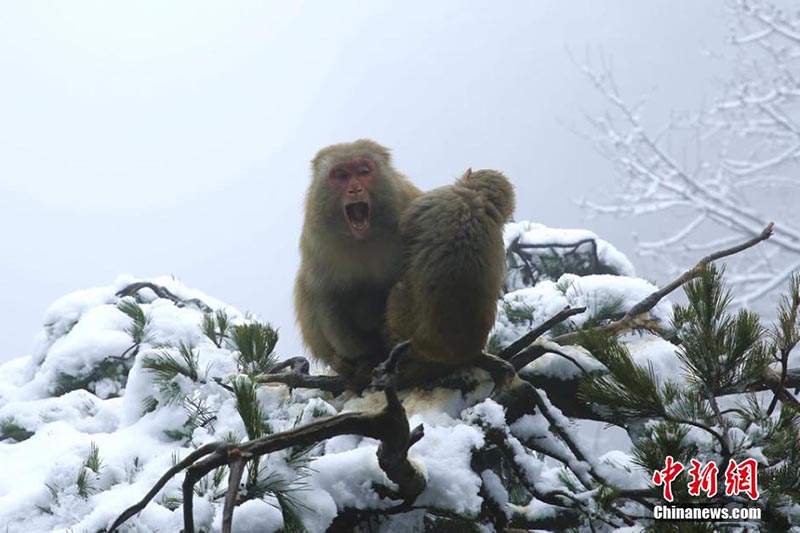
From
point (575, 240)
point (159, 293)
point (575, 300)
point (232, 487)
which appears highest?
point (575, 240)

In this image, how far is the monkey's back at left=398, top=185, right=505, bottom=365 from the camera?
5.55 ft

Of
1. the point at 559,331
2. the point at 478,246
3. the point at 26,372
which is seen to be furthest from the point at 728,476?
the point at 26,372

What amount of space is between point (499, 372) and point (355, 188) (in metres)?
0.71

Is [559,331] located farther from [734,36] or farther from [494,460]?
[734,36]

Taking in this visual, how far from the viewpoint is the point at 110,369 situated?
2.34 meters

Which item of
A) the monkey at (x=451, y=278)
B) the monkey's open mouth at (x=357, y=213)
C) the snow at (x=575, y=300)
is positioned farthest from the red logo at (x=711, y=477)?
the monkey's open mouth at (x=357, y=213)

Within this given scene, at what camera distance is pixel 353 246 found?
200 centimetres

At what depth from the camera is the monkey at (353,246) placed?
1.98 meters

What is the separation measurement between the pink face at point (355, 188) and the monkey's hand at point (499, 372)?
54 centimetres

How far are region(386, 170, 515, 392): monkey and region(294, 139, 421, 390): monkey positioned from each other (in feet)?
0.37

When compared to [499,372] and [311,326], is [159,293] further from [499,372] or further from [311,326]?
[499,372]

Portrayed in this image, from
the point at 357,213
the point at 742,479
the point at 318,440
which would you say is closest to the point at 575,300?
the point at 357,213

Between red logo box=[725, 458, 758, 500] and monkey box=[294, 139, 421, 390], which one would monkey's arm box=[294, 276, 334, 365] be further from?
red logo box=[725, 458, 758, 500]

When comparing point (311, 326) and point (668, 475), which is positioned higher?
point (311, 326)
